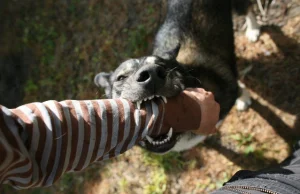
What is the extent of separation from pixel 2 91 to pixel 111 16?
2.14 m

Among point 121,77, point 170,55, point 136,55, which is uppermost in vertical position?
point 170,55

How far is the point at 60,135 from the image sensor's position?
5.30 ft

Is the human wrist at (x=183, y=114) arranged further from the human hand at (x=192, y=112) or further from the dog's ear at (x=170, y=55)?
the dog's ear at (x=170, y=55)

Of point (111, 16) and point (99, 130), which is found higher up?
point (99, 130)

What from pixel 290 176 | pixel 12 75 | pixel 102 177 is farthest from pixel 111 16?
pixel 290 176

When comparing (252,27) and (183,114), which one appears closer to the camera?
(183,114)

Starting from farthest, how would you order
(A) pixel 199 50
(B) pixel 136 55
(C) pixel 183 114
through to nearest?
(B) pixel 136 55, (A) pixel 199 50, (C) pixel 183 114

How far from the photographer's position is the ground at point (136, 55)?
12.2 feet

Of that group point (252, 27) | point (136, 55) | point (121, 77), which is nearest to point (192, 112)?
point (121, 77)

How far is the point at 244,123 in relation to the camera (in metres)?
3.87

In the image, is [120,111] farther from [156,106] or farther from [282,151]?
[282,151]

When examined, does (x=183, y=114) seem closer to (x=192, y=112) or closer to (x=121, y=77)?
(x=192, y=112)

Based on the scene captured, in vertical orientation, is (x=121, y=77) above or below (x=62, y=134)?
below

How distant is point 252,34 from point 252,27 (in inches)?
3.6
